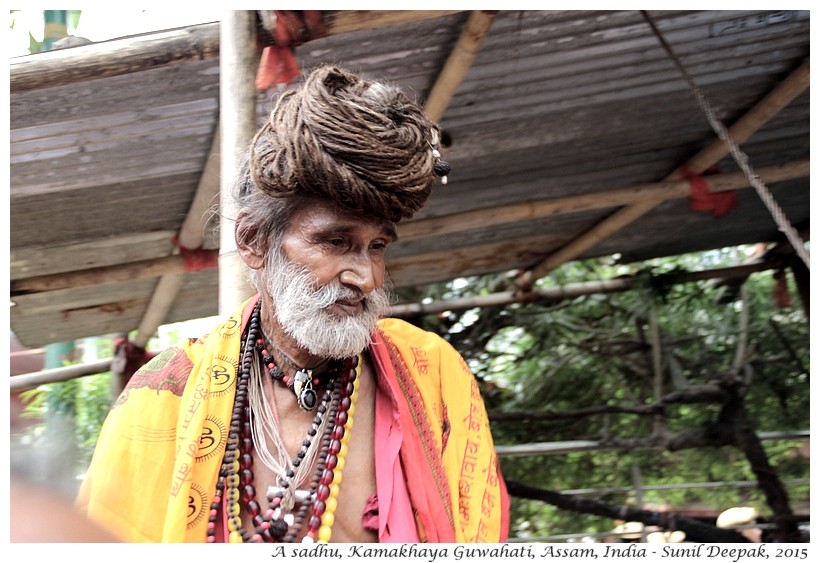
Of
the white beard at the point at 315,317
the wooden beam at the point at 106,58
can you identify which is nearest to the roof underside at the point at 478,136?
the wooden beam at the point at 106,58

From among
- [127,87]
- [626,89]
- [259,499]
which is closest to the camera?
[259,499]

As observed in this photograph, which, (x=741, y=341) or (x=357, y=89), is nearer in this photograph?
(x=357, y=89)

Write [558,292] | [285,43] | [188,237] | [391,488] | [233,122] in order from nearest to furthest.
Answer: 1. [391,488]
2. [233,122]
3. [285,43]
4. [188,237]
5. [558,292]

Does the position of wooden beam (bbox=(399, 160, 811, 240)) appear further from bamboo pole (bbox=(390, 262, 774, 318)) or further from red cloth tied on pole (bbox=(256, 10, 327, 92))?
red cloth tied on pole (bbox=(256, 10, 327, 92))

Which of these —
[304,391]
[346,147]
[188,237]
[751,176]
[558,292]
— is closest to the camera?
[346,147]

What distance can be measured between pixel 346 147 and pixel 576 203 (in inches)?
94.6

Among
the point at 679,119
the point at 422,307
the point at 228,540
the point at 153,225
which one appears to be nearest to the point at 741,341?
the point at 422,307

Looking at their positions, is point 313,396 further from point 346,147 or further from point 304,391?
point 346,147

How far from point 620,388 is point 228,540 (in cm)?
464

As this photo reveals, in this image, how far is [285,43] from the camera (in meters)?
2.57

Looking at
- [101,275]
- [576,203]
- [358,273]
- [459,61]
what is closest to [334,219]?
[358,273]

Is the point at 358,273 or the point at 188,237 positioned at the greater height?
the point at 188,237

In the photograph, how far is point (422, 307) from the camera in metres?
5.89

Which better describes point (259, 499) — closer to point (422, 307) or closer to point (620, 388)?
point (422, 307)
